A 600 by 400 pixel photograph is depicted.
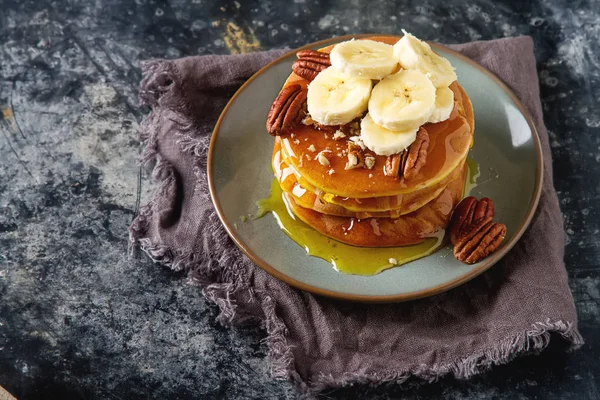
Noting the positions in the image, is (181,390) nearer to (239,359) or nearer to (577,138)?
(239,359)

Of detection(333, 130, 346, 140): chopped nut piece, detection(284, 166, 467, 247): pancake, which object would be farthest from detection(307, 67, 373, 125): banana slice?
detection(284, 166, 467, 247): pancake

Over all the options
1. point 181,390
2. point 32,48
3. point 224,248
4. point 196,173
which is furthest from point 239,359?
point 32,48

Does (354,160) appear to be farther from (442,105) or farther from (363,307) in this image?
(363,307)

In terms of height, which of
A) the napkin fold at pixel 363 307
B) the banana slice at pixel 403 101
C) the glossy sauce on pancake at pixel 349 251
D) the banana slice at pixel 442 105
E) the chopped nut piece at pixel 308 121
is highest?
the banana slice at pixel 403 101

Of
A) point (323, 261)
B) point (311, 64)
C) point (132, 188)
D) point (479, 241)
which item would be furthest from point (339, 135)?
point (132, 188)

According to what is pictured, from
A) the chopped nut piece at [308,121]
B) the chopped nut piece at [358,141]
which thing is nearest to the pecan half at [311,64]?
the chopped nut piece at [308,121]

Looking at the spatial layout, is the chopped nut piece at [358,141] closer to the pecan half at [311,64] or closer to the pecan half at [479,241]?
the pecan half at [311,64]
